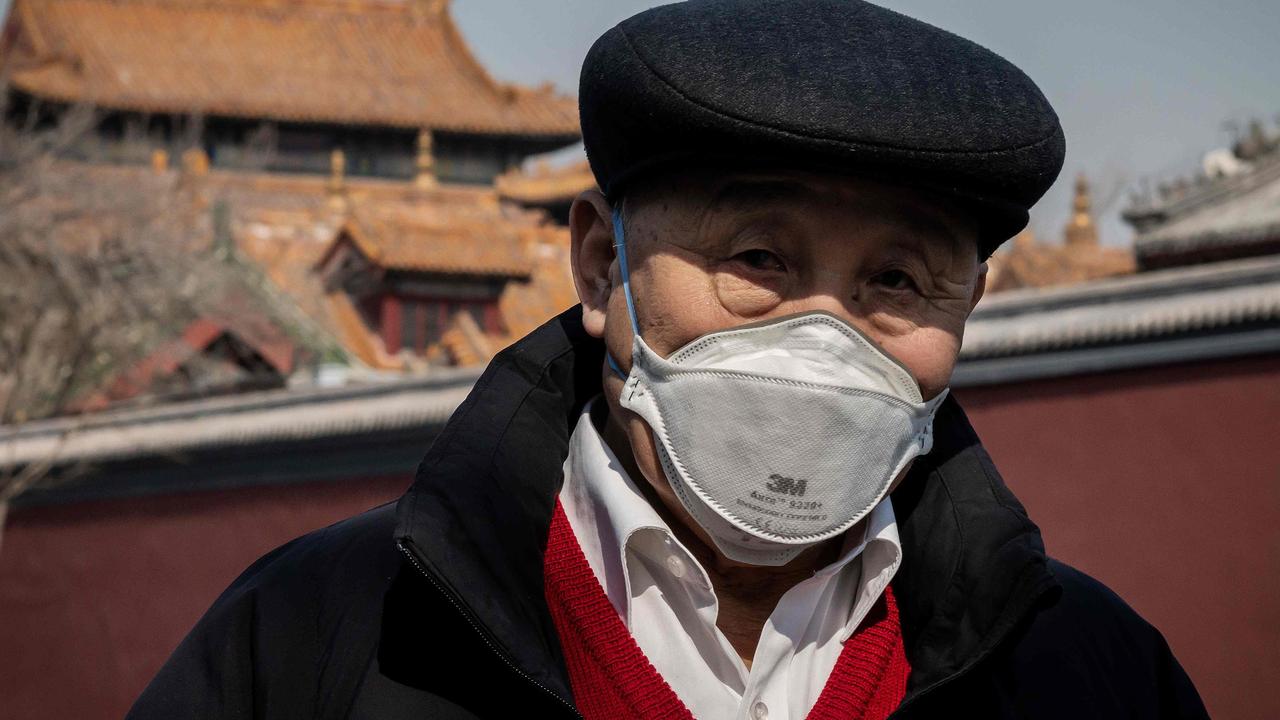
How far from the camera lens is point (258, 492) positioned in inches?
376

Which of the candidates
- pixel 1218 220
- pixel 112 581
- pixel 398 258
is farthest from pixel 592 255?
pixel 398 258

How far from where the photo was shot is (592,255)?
2.02 meters

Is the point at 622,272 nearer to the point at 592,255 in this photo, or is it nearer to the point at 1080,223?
the point at 592,255

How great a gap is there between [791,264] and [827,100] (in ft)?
0.58

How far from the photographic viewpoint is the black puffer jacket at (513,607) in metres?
1.71

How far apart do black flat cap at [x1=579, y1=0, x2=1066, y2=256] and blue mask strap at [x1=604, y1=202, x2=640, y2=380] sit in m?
0.06

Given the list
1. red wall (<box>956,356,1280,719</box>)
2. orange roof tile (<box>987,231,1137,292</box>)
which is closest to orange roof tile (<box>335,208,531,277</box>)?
orange roof tile (<box>987,231,1137,292</box>)

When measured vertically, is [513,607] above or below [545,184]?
above

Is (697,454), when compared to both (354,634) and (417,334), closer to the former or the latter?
(354,634)

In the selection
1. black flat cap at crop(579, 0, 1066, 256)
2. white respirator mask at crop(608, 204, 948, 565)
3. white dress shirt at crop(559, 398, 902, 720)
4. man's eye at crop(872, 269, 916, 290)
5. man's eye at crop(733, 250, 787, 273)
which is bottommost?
white dress shirt at crop(559, 398, 902, 720)

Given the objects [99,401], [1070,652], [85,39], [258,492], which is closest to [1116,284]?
[258,492]

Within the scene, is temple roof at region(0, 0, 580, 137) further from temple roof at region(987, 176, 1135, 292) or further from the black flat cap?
the black flat cap

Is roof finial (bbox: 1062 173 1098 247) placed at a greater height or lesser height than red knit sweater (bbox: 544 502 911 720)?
lesser

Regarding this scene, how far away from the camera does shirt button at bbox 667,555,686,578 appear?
74.2 inches
